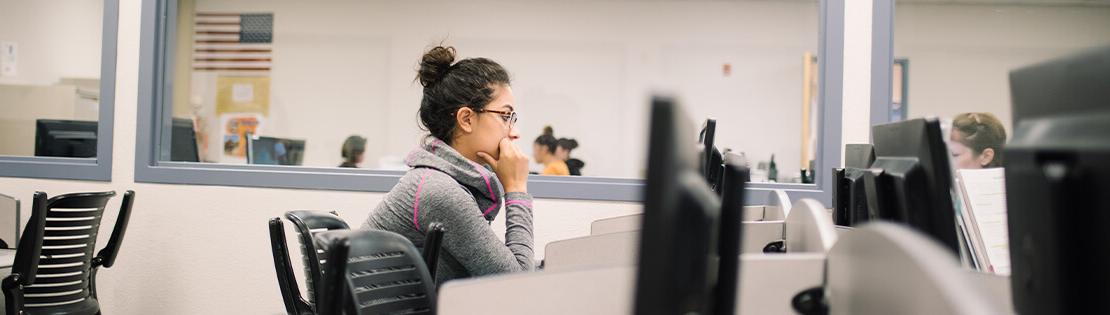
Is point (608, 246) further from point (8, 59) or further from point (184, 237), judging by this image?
point (8, 59)

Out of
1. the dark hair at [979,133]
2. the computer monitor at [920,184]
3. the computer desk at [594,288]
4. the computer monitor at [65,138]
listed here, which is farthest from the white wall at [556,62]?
the computer desk at [594,288]

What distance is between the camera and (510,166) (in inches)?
75.5

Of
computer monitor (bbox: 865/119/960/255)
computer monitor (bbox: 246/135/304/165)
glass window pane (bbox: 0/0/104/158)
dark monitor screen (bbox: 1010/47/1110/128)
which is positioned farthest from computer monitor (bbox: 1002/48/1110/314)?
computer monitor (bbox: 246/135/304/165)

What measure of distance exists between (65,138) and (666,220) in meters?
3.68

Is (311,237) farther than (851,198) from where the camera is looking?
Yes

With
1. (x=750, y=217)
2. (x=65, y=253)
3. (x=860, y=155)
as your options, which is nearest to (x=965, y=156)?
(x=750, y=217)

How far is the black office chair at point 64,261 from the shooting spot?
2553 mm

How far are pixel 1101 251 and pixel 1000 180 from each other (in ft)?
3.92

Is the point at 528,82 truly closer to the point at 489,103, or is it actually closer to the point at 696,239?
the point at 489,103

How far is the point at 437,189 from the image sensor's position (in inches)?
65.7

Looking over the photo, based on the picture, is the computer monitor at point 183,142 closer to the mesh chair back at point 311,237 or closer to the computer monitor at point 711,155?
the mesh chair back at point 311,237

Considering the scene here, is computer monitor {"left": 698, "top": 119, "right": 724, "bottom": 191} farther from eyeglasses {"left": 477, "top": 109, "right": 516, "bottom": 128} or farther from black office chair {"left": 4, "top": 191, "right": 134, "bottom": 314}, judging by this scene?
black office chair {"left": 4, "top": 191, "right": 134, "bottom": 314}

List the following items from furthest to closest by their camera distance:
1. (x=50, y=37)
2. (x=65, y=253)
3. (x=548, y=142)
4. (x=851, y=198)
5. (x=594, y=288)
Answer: (x=548, y=142) → (x=50, y=37) → (x=65, y=253) → (x=851, y=198) → (x=594, y=288)

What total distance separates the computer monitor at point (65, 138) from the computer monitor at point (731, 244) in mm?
3369
